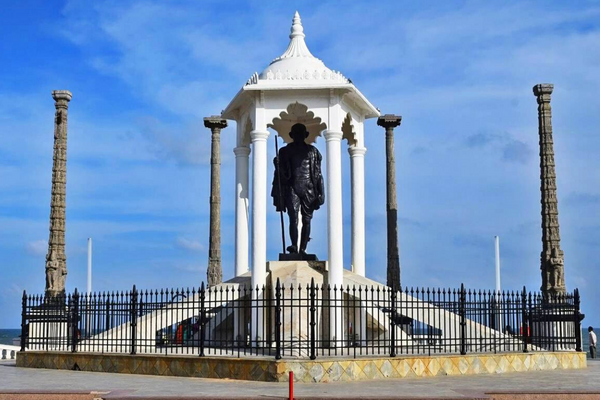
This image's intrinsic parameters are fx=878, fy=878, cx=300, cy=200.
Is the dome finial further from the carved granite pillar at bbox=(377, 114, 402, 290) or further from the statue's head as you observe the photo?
the carved granite pillar at bbox=(377, 114, 402, 290)

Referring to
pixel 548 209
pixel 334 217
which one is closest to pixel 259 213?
pixel 334 217

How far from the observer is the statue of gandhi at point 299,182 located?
66.7 ft

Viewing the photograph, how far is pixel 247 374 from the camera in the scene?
1544cm

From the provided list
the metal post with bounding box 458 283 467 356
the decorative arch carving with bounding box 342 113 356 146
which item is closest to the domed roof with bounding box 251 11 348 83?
the decorative arch carving with bounding box 342 113 356 146

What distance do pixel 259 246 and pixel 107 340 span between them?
3821mm

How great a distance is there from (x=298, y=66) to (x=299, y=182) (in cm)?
280

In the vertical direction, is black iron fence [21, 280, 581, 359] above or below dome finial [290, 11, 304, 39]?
below

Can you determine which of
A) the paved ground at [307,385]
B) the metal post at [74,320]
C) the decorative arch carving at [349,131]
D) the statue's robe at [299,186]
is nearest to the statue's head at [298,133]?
the statue's robe at [299,186]

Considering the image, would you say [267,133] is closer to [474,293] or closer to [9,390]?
[474,293]

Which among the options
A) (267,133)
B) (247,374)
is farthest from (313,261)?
→ (247,374)

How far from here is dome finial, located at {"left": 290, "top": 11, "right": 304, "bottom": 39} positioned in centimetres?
2036

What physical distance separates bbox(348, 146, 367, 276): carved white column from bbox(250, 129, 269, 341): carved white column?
3340 mm

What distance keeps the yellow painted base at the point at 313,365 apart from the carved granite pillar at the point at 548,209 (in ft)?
36.0

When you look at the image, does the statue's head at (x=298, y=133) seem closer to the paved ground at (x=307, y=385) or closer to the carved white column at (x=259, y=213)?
the carved white column at (x=259, y=213)
